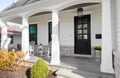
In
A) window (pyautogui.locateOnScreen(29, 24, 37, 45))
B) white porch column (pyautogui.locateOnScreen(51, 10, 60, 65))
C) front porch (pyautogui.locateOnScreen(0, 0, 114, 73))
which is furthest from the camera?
window (pyautogui.locateOnScreen(29, 24, 37, 45))

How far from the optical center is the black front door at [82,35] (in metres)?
8.51

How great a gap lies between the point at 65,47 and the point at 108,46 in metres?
4.75

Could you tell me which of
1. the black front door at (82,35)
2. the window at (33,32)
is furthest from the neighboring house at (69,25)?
the window at (33,32)

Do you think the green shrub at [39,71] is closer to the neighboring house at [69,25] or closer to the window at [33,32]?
the neighboring house at [69,25]

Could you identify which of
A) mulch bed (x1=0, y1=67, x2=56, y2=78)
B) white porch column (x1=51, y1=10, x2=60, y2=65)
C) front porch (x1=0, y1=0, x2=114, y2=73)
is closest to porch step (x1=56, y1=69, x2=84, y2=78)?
mulch bed (x1=0, y1=67, x2=56, y2=78)

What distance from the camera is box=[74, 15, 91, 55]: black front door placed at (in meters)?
8.51

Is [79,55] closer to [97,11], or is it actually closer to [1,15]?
[97,11]

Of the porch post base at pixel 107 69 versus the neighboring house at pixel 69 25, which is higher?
the neighboring house at pixel 69 25

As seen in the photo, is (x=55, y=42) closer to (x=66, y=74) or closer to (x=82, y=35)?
(x=66, y=74)

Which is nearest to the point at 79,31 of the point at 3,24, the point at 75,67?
the point at 75,67

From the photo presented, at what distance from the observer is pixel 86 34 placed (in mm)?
8602

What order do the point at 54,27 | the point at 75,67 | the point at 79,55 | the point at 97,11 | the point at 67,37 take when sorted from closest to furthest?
the point at 75,67
the point at 54,27
the point at 97,11
the point at 79,55
the point at 67,37

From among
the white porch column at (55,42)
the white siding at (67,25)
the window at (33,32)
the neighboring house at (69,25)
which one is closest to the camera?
the neighboring house at (69,25)

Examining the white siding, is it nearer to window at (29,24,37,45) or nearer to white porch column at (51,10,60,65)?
window at (29,24,37,45)
